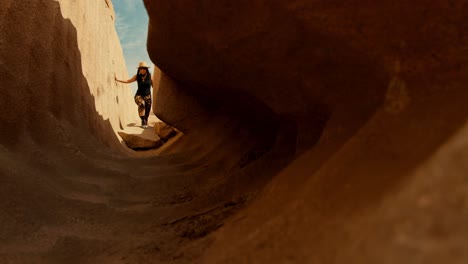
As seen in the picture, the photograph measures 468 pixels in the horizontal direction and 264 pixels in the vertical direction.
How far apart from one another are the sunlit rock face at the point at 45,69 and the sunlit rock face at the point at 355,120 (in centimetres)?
91

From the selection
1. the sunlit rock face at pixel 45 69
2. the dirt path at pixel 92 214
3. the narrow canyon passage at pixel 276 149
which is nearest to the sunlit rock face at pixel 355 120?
the narrow canyon passage at pixel 276 149

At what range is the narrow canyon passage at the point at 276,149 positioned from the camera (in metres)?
0.50

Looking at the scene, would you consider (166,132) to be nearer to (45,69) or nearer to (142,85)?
(142,85)

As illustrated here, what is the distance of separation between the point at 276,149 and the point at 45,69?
143 centimetres

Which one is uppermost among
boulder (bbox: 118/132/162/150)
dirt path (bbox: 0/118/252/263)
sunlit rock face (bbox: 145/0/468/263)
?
sunlit rock face (bbox: 145/0/468/263)

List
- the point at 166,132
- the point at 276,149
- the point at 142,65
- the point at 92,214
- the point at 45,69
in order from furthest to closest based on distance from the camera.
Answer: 1. the point at 166,132
2. the point at 142,65
3. the point at 45,69
4. the point at 276,149
5. the point at 92,214

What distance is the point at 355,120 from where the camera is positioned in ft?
3.06

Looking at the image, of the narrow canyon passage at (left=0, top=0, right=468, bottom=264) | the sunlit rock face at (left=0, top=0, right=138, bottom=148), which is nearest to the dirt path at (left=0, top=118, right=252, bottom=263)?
the narrow canyon passage at (left=0, top=0, right=468, bottom=264)

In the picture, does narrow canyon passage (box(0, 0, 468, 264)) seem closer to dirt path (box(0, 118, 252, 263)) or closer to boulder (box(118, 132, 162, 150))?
dirt path (box(0, 118, 252, 263))

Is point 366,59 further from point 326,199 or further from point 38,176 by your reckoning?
point 38,176

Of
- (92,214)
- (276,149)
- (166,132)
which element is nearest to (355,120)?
(276,149)

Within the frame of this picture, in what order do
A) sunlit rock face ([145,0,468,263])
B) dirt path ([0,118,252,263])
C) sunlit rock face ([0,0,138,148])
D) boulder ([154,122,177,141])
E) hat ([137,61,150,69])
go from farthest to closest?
boulder ([154,122,177,141]) → hat ([137,61,150,69]) → sunlit rock face ([0,0,138,148]) → dirt path ([0,118,252,263]) → sunlit rock face ([145,0,468,263])

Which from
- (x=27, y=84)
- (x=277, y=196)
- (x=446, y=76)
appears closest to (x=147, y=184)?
(x=27, y=84)

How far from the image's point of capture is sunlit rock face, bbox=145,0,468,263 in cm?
43
